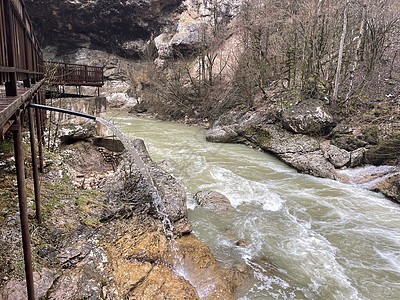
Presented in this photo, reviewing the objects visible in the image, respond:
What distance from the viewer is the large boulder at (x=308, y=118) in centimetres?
1198

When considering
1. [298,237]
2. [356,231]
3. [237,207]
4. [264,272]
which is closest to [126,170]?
[237,207]

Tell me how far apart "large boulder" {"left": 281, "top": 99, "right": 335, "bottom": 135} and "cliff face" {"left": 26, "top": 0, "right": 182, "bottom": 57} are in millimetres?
25635

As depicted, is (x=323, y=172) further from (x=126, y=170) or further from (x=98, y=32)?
(x=98, y=32)

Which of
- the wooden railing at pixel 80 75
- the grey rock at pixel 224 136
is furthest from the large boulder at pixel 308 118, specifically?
the wooden railing at pixel 80 75

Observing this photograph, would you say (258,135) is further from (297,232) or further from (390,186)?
(297,232)

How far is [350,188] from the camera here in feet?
28.9

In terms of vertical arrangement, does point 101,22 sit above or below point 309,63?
above

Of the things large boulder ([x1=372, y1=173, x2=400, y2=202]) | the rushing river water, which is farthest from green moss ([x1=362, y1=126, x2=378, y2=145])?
the rushing river water

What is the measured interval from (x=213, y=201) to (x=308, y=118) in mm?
7653

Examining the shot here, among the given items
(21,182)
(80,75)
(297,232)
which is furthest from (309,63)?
(21,182)

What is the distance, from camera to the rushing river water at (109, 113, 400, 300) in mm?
4469

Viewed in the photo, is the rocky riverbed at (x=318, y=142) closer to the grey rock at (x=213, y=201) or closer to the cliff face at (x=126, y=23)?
the grey rock at (x=213, y=201)

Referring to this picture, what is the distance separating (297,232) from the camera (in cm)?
606

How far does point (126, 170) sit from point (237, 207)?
10.5ft
